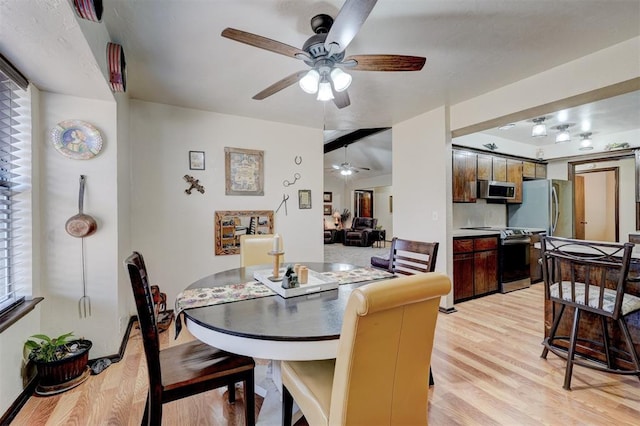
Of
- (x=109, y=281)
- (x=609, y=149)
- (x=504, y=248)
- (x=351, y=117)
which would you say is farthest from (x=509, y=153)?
(x=109, y=281)

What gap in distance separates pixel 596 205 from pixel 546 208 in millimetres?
3460

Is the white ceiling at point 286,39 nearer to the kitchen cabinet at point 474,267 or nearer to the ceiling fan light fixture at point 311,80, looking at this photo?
the ceiling fan light fixture at point 311,80

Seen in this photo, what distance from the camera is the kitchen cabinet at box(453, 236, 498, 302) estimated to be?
3.63m

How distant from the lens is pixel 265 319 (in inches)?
48.5

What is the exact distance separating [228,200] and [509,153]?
4827 mm

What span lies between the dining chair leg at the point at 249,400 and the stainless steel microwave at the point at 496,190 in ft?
13.9

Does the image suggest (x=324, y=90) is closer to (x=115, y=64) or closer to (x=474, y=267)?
(x=115, y=64)

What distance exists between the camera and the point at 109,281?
2.29 m

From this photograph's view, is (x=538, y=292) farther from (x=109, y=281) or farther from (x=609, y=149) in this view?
(x=109, y=281)

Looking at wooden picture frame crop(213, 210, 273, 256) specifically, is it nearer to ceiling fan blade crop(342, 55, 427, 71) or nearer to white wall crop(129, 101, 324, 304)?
white wall crop(129, 101, 324, 304)

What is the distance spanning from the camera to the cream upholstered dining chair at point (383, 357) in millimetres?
887

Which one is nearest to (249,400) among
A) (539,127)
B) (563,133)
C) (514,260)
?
(514,260)

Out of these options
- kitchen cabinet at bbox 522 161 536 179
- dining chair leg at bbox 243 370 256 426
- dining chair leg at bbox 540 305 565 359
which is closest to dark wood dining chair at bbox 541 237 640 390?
dining chair leg at bbox 540 305 565 359

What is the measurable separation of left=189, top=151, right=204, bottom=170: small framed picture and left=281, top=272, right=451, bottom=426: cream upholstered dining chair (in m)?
2.94
